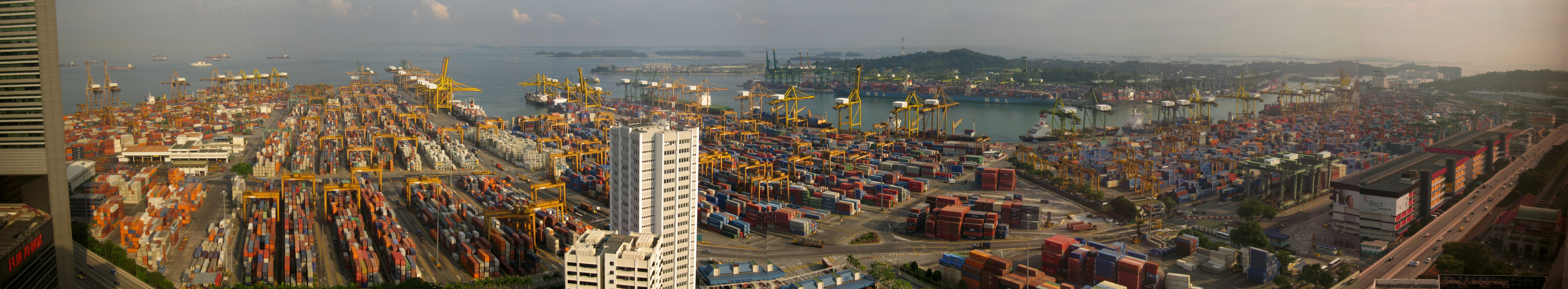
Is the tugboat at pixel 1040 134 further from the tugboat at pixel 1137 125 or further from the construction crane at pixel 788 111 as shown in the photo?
the construction crane at pixel 788 111

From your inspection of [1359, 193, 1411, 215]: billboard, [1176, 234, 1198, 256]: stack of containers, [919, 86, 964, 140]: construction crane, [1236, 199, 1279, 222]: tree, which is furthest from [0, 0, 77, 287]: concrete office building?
[919, 86, 964, 140]: construction crane

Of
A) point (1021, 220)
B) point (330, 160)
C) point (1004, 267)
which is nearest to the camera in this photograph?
point (1004, 267)

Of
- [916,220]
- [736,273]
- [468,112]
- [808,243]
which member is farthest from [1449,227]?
[468,112]

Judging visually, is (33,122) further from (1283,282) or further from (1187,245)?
(1283,282)

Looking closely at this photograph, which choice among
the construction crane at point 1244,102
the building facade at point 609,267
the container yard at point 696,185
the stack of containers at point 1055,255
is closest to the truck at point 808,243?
the container yard at point 696,185

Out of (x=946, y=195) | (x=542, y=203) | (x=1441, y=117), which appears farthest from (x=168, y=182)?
(x=1441, y=117)

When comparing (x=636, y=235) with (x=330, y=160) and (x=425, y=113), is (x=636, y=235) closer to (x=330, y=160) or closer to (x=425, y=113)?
(x=330, y=160)
